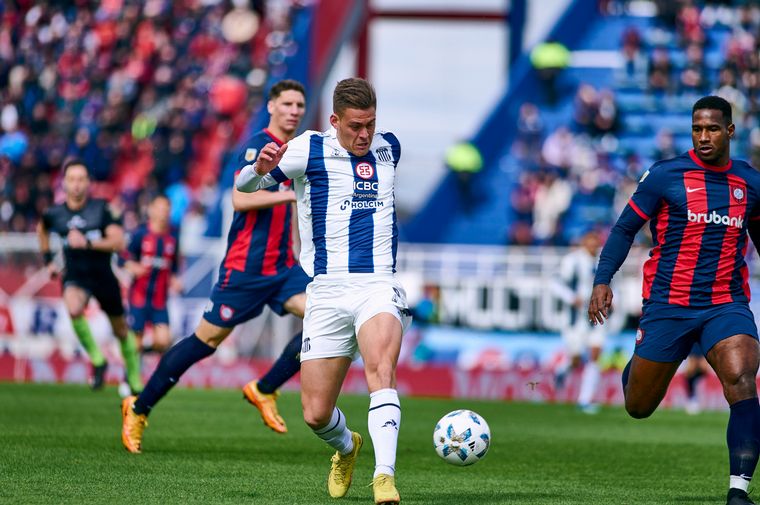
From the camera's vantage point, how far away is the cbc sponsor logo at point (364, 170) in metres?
7.75

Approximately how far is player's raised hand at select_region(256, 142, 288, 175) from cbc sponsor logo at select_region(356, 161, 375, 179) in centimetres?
44

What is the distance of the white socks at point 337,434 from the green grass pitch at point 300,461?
0.96 feet

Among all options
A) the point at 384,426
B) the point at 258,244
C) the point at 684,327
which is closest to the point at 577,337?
the point at 258,244

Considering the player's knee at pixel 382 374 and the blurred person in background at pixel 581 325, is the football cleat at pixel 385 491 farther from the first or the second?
the blurred person in background at pixel 581 325

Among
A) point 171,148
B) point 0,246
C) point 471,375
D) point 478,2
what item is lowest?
point 471,375

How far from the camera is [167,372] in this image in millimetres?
10078

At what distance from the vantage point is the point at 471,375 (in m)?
19.9

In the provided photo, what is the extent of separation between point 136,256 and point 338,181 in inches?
426

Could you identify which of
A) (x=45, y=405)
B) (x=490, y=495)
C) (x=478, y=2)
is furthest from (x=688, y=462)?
(x=478, y=2)

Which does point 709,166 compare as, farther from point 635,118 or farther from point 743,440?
point 635,118

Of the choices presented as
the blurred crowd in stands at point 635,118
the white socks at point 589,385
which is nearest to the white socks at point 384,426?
the white socks at point 589,385

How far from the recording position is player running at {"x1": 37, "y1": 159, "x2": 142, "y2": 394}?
14.9m

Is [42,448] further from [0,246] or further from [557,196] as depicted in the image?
[557,196]

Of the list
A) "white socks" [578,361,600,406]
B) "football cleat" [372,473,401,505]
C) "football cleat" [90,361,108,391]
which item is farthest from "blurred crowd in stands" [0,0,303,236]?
"football cleat" [372,473,401,505]
